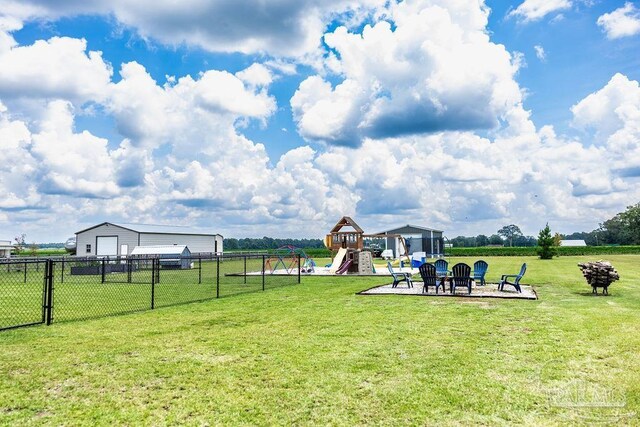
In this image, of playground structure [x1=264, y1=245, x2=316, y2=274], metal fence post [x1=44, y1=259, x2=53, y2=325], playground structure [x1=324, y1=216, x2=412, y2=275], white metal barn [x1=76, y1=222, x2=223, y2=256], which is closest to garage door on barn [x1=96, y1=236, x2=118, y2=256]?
white metal barn [x1=76, y1=222, x2=223, y2=256]

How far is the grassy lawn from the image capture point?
466cm

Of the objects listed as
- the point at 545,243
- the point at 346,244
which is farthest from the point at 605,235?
the point at 346,244

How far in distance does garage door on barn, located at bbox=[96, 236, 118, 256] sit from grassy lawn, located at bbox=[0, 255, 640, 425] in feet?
123

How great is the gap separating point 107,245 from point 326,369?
43.9 metres

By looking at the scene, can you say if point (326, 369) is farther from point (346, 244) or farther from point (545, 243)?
point (545, 243)

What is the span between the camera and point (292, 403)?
4.89m

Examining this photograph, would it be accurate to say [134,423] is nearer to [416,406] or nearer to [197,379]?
[197,379]

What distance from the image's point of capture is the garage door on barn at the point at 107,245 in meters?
44.6

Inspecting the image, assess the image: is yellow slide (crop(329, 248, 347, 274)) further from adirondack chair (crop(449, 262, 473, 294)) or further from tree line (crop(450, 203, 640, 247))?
tree line (crop(450, 203, 640, 247))

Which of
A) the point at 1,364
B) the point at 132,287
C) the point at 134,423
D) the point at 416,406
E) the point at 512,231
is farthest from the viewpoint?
the point at 512,231

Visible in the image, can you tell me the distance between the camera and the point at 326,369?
6.13m

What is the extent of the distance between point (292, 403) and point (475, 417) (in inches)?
72.7

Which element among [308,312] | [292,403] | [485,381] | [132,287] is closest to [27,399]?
[292,403]

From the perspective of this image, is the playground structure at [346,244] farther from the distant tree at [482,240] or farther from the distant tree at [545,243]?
the distant tree at [482,240]
